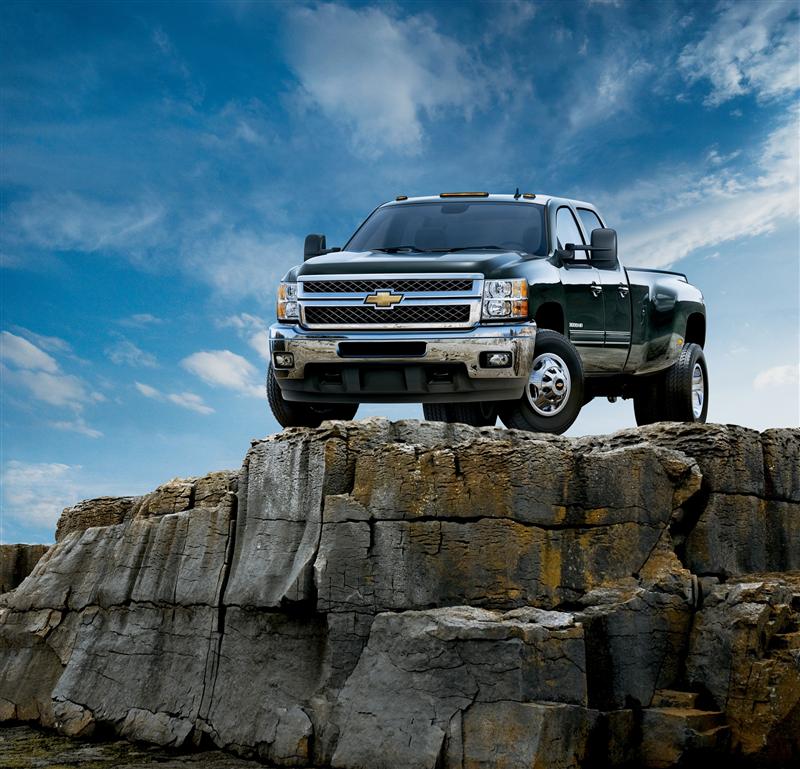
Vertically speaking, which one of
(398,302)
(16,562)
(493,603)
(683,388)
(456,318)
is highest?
(683,388)

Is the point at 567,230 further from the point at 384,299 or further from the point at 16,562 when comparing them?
the point at 16,562

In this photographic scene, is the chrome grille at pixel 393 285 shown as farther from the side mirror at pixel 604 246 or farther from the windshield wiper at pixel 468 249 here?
the side mirror at pixel 604 246

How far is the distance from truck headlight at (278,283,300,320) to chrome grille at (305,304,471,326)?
28cm

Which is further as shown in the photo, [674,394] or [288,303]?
[674,394]

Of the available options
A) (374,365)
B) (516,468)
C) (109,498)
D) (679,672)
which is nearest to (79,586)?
(109,498)

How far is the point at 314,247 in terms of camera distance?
13.3 m

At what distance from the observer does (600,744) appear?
990 cm

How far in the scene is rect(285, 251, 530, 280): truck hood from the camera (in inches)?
460

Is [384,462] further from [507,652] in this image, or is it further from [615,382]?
[615,382]

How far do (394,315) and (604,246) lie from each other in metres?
2.62

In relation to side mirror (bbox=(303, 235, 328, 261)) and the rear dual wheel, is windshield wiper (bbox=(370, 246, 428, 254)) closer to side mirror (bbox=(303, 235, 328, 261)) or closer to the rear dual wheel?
side mirror (bbox=(303, 235, 328, 261))

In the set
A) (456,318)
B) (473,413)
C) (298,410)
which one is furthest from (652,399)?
(298,410)

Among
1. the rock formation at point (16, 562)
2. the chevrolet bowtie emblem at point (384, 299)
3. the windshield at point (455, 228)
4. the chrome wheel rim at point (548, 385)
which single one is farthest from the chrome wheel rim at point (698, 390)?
the rock formation at point (16, 562)

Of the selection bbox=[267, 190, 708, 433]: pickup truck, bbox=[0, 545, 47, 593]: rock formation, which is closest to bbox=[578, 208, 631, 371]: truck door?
bbox=[267, 190, 708, 433]: pickup truck
